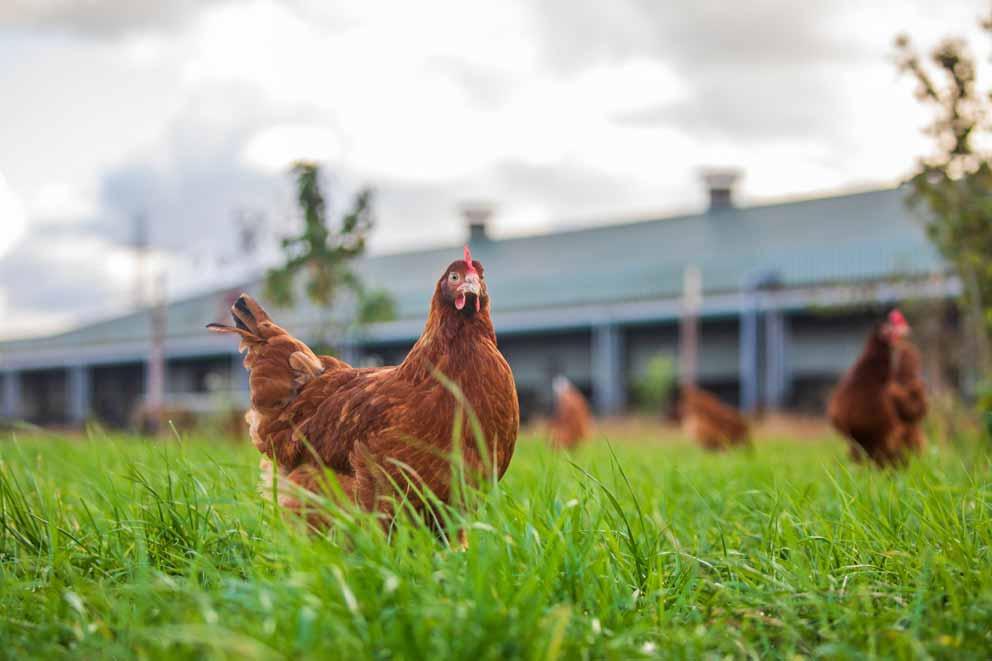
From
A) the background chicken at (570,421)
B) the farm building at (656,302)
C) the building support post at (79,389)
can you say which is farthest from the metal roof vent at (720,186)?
the building support post at (79,389)

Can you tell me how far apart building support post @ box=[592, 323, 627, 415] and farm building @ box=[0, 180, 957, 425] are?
4cm

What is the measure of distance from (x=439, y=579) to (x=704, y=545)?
1.31 meters

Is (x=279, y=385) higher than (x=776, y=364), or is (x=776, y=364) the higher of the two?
(x=279, y=385)

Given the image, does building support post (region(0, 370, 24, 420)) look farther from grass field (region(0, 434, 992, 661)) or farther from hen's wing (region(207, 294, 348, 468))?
grass field (region(0, 434, 992, 661))

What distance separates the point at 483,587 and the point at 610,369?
69.4ft

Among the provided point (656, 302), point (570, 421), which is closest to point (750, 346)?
point (656, 302)

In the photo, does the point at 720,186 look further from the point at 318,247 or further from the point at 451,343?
the point at 451,343

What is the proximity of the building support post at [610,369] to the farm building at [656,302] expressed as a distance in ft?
0.15

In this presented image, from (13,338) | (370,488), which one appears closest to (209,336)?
(13,338)

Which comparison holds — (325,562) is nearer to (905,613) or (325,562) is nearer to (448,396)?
(448,396)

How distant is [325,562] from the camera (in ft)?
6.58

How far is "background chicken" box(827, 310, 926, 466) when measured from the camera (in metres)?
6.29

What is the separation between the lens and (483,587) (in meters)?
1.87

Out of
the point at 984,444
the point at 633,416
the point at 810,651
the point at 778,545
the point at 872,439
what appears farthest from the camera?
the point at 633,416
